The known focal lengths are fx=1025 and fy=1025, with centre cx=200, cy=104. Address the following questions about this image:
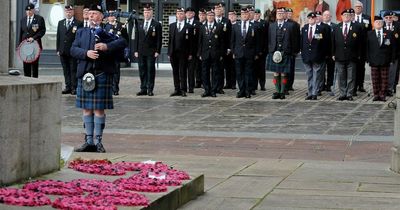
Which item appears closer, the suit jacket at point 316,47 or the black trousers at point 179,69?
the suit jacket at point 316,47

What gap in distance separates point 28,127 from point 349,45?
50.0 ft

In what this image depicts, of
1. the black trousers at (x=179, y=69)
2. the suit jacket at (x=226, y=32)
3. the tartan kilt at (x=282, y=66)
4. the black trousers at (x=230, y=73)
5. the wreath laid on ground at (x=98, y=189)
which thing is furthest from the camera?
the black trousers at (x=230, y=73)

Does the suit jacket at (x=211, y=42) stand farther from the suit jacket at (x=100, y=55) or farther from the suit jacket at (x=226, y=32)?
the suit jacket at (x=100, y=55)

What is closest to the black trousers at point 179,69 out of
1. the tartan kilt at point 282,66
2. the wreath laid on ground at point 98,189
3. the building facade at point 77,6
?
the tartan kilt at point 282,66

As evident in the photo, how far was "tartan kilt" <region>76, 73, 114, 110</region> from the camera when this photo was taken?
1305cm

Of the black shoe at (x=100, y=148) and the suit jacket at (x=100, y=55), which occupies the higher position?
the suit jacket at (x=100, y=55)

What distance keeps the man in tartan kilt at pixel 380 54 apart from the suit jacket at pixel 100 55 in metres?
10.7

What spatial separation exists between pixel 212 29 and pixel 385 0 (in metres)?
10.9

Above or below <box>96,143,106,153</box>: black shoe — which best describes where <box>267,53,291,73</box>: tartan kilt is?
above

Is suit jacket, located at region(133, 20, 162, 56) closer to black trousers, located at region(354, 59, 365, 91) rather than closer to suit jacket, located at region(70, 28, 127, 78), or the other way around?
black trousers, located at region(354, 59, 365, 91)

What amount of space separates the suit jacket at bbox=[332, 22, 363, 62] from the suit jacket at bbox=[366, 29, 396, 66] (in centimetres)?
24

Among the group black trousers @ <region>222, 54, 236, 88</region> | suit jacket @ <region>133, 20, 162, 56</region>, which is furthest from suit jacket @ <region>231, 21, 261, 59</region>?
black trousers @ <region>222, 54, 236, 88</region>

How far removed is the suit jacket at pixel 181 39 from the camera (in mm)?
24297

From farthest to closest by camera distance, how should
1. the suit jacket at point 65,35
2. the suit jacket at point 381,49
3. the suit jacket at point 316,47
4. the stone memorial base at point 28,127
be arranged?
the suit jacket at point 65,35
the suit jacket at point 316,47
the suit jacket at point 381,49
the stone memorial base at point 28,127
